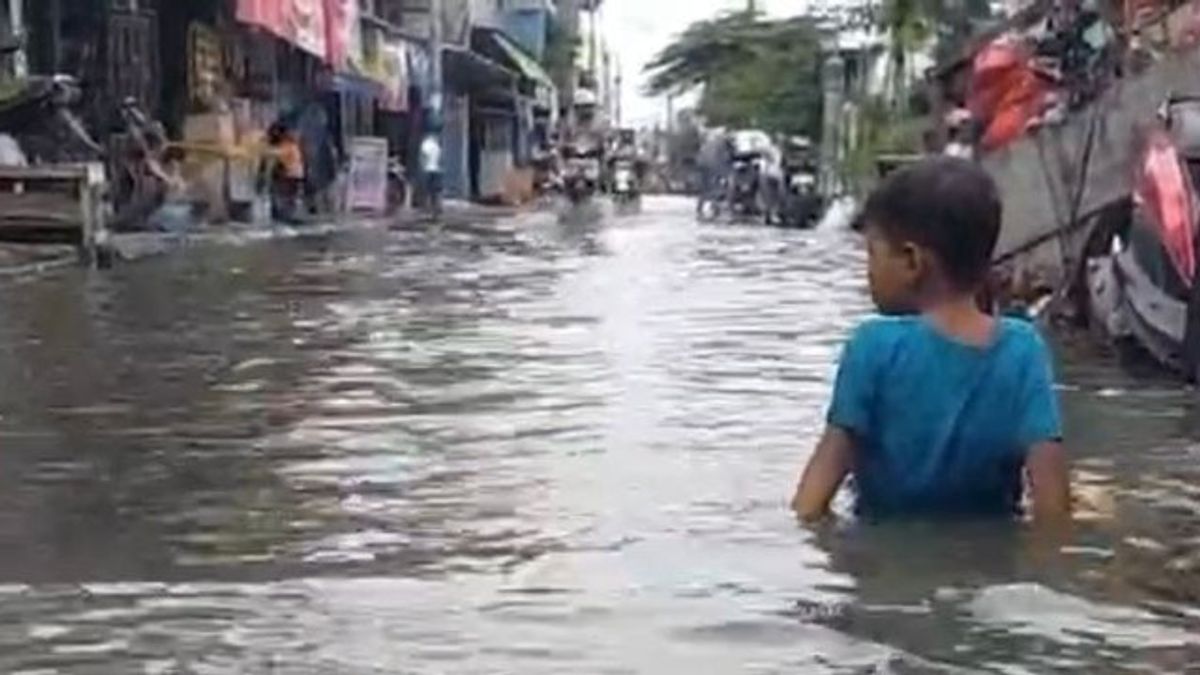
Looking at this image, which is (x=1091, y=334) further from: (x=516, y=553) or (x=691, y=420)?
(x=516, y=553)

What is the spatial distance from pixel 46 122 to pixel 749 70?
53857 millimetres

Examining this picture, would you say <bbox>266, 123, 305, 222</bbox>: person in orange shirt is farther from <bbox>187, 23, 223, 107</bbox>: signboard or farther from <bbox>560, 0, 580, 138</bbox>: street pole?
<bbox>560, 0, 580, 138</bbox>: street pole

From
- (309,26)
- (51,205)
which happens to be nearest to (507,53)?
(309,26)

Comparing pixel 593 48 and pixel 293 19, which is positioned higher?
pixel 293 19

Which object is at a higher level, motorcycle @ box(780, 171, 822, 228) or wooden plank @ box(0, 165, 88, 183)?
wooden plank @ box(0, 165, 88, 183)

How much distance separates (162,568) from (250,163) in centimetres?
2780

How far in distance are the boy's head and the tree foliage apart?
6262 cm

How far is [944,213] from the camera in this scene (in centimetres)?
559

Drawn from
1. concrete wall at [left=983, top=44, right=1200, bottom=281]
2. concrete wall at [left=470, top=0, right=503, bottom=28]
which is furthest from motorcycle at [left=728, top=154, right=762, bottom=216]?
concrete wall at [left=983, top=44, right=1200, bottom=281]

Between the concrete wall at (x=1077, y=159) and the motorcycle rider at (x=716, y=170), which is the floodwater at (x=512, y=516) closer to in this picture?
the concrete wall at (x=1077, y=159)

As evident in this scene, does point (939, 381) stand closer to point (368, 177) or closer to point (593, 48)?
point (368, 177)

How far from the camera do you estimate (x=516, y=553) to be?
6.84 meters

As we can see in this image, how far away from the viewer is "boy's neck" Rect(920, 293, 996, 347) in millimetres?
5723

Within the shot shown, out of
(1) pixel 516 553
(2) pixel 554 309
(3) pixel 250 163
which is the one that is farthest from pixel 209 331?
(3) pixel 250 163
